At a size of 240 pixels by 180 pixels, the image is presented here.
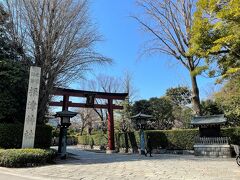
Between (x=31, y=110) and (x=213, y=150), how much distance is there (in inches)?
442

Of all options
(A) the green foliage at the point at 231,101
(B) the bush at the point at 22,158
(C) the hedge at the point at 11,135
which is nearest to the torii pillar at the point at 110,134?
(C) the hedge at the point at 11,135

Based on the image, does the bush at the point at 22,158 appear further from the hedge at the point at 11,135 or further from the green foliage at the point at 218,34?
the green foliage at the point at 218,34

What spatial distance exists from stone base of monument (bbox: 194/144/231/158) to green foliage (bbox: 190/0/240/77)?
560 centimetres

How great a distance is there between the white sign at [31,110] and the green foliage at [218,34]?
25.6ft

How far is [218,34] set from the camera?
11.0 meters

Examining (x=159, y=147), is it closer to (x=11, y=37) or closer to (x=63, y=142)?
(x=63, y=142)

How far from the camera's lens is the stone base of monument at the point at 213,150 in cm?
1537

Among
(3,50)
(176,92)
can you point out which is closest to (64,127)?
(3,50)

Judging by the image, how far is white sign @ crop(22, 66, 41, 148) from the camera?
11.8 m

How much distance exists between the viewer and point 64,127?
573 inches

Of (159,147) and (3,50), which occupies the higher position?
(3,50)

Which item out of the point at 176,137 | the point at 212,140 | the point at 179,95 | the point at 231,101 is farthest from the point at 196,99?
the point at 179,95

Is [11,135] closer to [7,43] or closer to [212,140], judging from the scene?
[7,43]

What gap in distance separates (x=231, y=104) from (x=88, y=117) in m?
24.6
